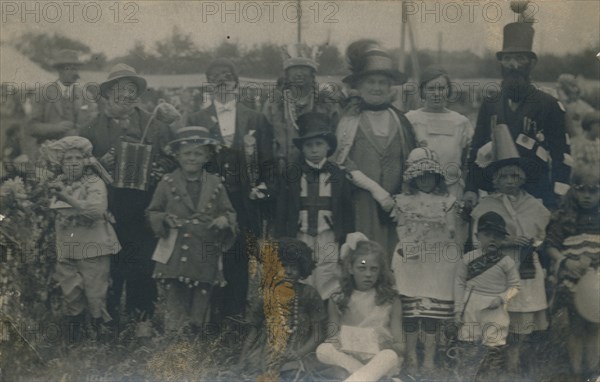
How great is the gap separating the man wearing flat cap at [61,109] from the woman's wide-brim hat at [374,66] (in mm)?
2052

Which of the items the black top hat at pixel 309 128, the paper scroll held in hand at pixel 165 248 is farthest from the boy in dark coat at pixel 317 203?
the paper scroll held in hand at pixel 165 248

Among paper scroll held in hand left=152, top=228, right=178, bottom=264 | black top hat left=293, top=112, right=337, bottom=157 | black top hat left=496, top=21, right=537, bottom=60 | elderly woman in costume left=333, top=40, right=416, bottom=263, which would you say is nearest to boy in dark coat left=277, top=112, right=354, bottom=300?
black top hat left=293, top=112, right=337, bottom=157

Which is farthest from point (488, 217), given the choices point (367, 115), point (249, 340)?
point (249, 340)

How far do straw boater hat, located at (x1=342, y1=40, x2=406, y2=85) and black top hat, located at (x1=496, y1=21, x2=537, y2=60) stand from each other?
868 mm

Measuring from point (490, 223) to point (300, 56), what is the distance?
2.00 meters

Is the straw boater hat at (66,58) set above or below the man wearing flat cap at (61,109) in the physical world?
above

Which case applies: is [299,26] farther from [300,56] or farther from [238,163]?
[238,163]

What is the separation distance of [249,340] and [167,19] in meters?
2.60

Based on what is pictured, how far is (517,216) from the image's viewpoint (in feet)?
24.7

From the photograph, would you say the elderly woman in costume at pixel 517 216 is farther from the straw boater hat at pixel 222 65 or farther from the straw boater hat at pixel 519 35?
the straw boater hat at pixel 222 65

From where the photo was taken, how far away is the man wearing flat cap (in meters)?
7.44

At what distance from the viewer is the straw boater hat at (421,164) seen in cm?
745

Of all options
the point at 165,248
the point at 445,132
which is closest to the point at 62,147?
the point at 165,248

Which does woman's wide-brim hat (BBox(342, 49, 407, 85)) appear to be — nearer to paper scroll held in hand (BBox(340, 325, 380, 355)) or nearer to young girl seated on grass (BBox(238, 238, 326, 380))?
young girl seated on grass (BBox(238, 238, 326, 380))
